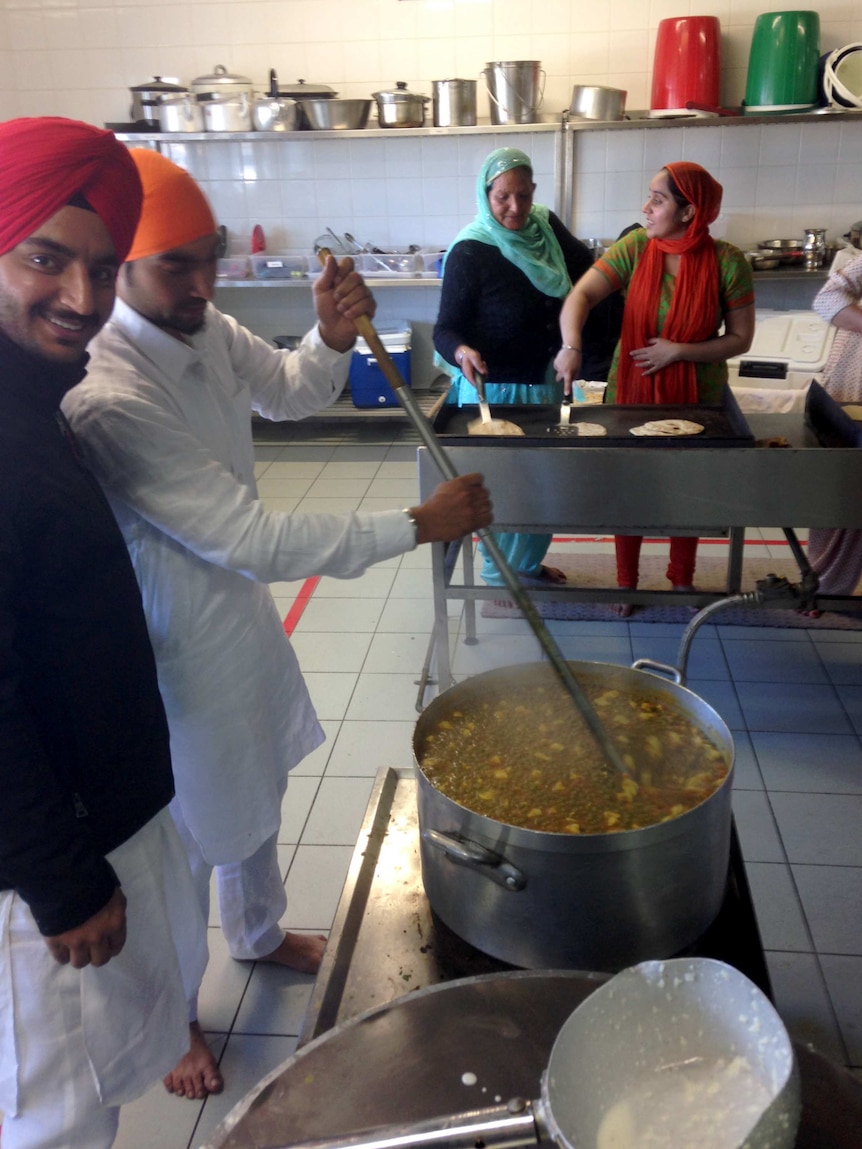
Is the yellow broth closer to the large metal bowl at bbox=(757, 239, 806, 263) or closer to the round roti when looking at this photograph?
the round roti

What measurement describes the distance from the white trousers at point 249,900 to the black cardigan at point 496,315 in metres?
1.71

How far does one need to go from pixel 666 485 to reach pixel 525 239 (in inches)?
42.4

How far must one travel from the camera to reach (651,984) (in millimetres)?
781

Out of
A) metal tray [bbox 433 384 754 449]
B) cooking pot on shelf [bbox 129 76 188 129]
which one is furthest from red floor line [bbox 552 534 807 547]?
cooking pot on shelf [bbox 129 76 188 129]

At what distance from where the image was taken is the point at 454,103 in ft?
14.5

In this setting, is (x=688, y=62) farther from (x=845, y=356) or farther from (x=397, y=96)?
(x=845, y=356)

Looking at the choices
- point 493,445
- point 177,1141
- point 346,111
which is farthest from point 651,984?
point 346,111

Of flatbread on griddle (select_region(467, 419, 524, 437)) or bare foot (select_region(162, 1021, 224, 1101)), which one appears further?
flatbread on griddle (select_region(467, 419, 524, 437))

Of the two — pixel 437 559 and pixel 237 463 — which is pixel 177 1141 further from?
pixel 437 559

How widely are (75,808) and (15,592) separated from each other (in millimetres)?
269

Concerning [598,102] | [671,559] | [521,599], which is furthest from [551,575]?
[598,102]

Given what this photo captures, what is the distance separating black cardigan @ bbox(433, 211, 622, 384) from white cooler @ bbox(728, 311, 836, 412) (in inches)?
47.0

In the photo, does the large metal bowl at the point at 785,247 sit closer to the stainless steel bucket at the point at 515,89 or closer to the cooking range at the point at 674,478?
the stainless steel bucket at the point at 515,89

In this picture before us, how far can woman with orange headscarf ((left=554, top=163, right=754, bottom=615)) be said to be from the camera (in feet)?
8.75
